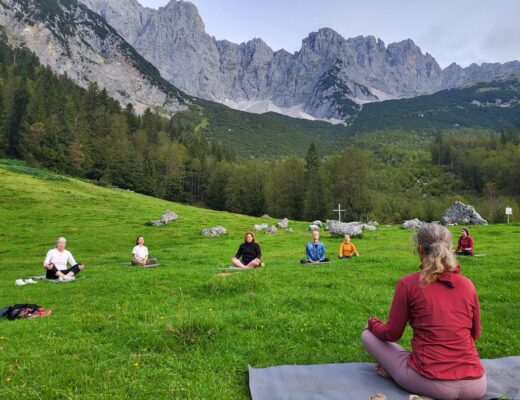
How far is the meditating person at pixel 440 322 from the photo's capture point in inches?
230

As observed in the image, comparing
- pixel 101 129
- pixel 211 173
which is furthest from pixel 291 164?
pixel 101 129

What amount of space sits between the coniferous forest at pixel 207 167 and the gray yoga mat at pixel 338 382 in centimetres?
8189

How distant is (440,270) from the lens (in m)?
5.75

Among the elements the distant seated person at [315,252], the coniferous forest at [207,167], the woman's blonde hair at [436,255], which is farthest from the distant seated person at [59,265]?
the coniferous forest at [207,167]

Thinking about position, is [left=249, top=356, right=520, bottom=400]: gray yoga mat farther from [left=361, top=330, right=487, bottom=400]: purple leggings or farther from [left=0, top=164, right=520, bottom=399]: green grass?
[left=0, top=164, right=520, bottom=399]: green grass

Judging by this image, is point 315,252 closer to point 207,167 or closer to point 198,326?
point 198,326

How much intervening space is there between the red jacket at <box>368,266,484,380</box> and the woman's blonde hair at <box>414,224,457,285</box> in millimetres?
164

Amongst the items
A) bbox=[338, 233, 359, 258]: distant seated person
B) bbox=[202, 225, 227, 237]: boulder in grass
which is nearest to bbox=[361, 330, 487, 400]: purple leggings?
bbox=[338, 233, 359, 258]: distant seated person

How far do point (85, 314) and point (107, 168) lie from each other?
344 ft

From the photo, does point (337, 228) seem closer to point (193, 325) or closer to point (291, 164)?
point (193, 325)

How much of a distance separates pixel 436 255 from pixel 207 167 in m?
135

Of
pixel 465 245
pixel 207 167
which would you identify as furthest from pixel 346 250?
pixel 207 167

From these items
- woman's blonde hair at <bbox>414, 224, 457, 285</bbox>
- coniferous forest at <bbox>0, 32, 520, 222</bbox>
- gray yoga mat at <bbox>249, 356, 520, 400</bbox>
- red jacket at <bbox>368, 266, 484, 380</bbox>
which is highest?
coniferous forest at <bbox>0, 32, 520, 222</bbox>

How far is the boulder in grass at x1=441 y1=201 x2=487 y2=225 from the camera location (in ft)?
202
